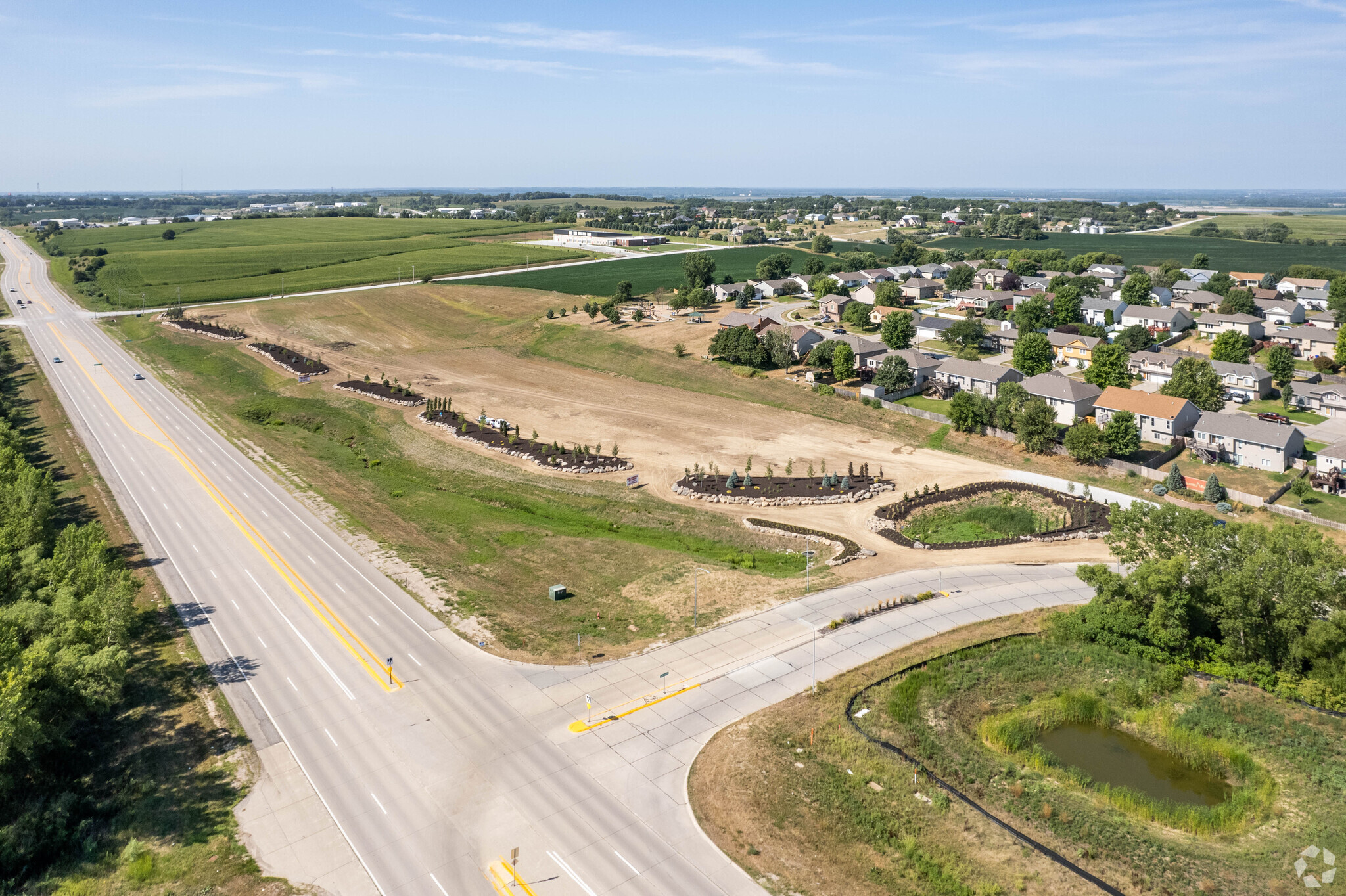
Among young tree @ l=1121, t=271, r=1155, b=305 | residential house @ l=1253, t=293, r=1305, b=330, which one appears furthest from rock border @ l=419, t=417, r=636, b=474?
residential house @ l=1253, t=293, r=1305, b=330

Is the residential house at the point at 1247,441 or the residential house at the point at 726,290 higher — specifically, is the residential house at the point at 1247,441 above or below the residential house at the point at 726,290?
below

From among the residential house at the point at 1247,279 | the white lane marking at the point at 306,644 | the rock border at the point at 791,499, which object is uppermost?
the residential house at the point at 1247,279

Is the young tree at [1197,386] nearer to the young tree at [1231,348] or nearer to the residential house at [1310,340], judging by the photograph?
the young tree at [1231,348]

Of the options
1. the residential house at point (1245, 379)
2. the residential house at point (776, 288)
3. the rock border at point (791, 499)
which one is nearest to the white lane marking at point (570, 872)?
the rock border at point (791, 499)

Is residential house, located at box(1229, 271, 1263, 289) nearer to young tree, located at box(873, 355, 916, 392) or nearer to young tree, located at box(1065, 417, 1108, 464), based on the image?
young tree, located at box(873, 355, 916, 392)

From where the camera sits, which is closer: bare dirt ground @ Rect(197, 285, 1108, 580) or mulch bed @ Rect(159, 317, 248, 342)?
bare dirt ground @ Rect(197, 285, 1108, 580)

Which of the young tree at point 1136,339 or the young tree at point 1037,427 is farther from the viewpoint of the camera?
the young tree at point 1136,339

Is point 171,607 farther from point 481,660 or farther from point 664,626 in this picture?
point 664,626
